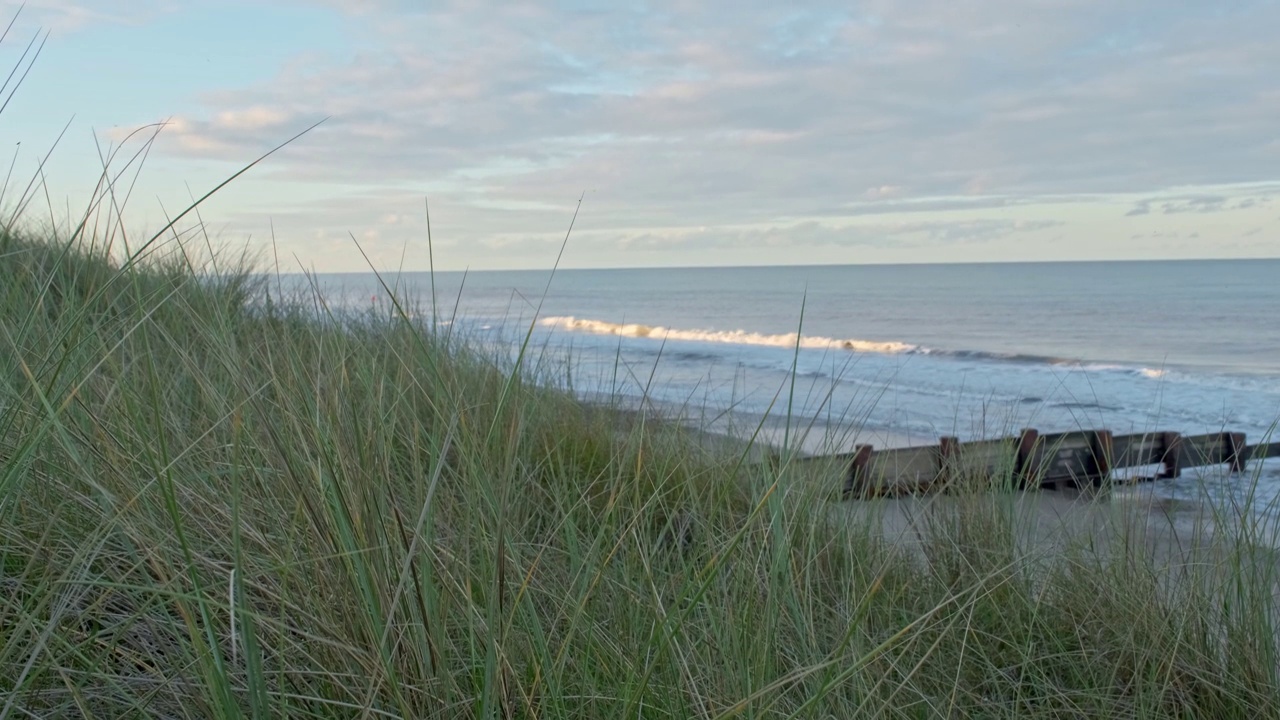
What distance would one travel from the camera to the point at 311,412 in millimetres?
1586

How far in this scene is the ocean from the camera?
17.7 ft

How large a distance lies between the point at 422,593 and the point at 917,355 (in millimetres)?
20033

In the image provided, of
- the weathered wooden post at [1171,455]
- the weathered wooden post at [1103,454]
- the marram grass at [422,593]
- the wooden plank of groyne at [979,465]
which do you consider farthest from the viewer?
the weathered wooden post at [1171,455]

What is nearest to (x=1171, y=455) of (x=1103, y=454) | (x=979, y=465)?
(x=1103, y=454)

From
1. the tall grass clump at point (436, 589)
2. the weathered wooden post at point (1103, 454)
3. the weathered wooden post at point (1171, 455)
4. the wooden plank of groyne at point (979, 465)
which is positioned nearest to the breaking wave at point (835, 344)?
the weathered wooden post at point (1171, 455)

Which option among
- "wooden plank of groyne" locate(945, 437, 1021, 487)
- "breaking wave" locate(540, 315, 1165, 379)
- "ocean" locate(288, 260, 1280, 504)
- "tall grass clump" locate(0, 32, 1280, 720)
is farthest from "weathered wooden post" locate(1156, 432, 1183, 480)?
"breaking wave" locate(540, 315, 1165, 379)

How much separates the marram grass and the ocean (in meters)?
0.37

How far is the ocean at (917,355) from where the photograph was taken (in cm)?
539

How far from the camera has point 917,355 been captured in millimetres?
20297

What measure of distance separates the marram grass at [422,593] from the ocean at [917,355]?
368mm

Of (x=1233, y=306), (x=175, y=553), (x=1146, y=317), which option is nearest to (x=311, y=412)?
(x=175, y=553)

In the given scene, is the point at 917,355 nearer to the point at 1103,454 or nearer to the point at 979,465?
the point at 1103,454

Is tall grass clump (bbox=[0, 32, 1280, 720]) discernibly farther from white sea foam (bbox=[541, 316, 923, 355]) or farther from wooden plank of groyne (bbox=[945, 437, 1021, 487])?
white sea foam (bbox=[541, 316, 923, 355])

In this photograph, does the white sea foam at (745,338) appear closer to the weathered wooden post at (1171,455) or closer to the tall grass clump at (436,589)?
the weathered wooden post at (1171,455)
